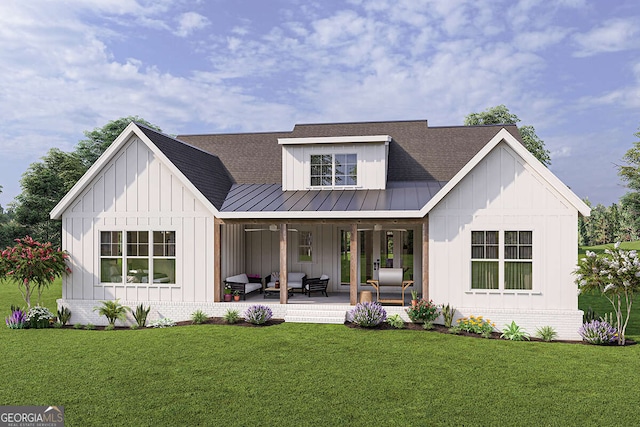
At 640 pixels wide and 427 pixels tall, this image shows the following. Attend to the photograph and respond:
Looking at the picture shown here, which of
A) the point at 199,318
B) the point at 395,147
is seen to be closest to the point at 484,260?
the point at 395,147

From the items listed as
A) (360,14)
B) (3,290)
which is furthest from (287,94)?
(3,290)

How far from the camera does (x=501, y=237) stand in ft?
43.0

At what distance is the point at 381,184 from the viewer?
647 inches

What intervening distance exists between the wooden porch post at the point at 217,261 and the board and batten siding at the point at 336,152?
135 inches

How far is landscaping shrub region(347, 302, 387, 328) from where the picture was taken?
1305 cm

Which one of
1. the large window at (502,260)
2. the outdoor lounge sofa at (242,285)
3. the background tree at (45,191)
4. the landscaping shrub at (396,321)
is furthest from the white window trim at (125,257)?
the background tree at (45,191)

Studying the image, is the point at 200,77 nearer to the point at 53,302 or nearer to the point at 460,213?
the point at 53,302

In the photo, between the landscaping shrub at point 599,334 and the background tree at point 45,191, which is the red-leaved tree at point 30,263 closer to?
the landscaping shrub at point 599,334

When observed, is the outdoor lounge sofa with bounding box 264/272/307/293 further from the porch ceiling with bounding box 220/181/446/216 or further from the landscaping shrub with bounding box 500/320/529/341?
the landscaping shrub with bounding box 500/320/529/341

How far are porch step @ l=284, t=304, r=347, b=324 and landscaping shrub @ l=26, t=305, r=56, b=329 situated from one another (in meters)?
7.78

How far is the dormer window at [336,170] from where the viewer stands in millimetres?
16719

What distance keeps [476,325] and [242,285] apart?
24.6 feet

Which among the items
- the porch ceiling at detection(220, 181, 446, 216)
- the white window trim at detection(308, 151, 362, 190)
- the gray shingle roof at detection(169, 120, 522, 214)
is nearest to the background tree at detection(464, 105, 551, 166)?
the gray shingle roof at detection(169, 120, 522, 214)

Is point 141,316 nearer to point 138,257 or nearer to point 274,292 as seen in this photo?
point 138,257
